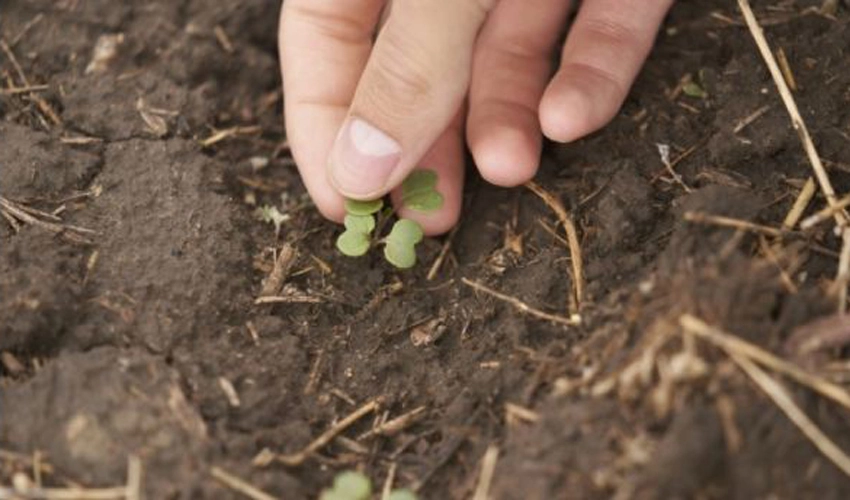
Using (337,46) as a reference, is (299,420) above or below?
below

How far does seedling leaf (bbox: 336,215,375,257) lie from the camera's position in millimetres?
2361

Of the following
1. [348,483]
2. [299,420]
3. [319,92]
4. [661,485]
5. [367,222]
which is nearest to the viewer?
[661,485]

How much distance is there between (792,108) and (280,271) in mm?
1349

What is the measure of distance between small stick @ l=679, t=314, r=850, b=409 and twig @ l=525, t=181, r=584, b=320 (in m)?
0.43

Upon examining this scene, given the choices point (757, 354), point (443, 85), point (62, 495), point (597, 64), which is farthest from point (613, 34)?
point (62, 495)

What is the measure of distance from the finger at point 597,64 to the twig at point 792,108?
0.28 meters

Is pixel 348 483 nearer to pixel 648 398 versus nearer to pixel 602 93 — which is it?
pixel 648 398

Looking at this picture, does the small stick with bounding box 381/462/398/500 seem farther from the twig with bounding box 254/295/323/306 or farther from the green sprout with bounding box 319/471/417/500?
the twig with bounding box 254/295/323/306

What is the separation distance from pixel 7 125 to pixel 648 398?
1.82m

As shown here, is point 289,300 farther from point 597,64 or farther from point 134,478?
point 597,64

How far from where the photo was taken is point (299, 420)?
6.67 ft

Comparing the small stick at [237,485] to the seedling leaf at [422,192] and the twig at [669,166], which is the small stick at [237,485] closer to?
the seedling leaf at [422,192]

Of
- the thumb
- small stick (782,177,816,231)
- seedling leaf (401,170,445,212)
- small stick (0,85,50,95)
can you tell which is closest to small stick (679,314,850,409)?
small stick (782,177,816,231)

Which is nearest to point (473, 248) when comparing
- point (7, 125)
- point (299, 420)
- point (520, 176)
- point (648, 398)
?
point (520, 176)
